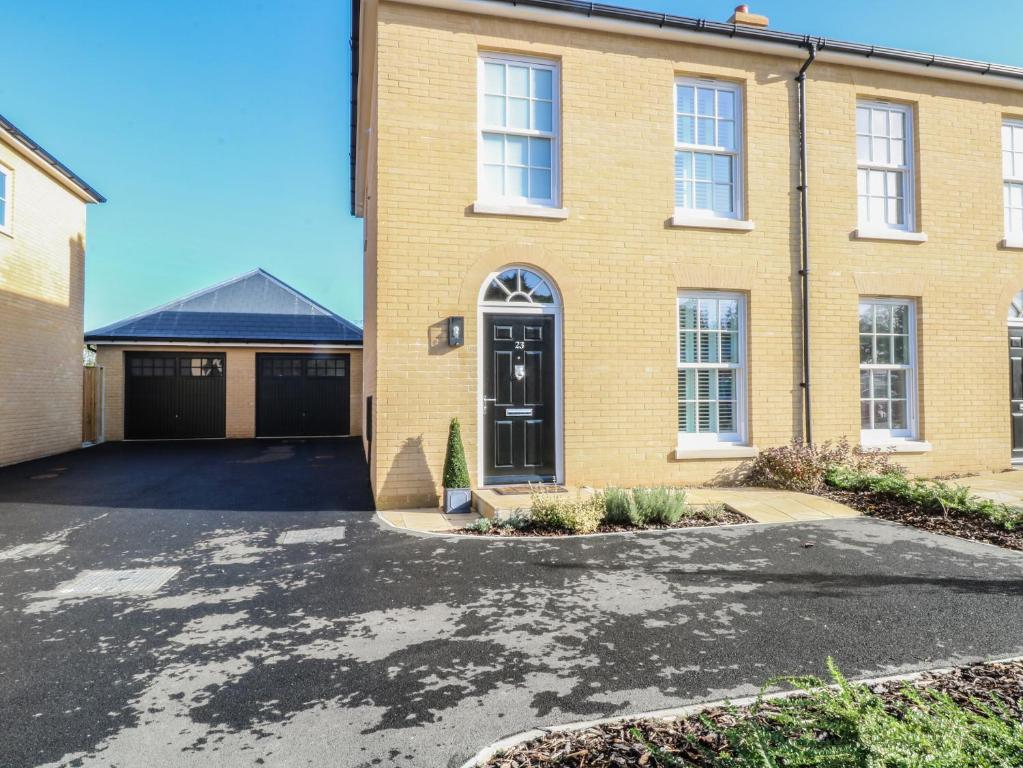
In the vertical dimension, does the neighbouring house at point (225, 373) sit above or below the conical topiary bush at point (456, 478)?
above

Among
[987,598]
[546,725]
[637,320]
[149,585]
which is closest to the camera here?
[546,725]

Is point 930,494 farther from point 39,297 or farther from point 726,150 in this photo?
point 39,297

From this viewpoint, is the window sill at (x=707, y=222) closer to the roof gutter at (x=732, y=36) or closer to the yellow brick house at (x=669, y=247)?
the yellow brick house at (x=669, y=247)

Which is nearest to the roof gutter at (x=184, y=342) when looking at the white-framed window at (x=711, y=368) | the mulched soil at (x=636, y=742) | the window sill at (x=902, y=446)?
the white-framed window at (x=711, y=368)

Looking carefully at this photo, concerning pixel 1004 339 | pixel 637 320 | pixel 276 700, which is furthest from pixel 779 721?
pixel 1004 339

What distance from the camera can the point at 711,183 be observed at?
8297 millimetres

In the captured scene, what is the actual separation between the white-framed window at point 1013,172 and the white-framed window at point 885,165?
6.31 ft

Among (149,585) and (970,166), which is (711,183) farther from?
(149,585)

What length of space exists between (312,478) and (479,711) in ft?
25.7

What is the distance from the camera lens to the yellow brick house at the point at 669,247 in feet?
23.7

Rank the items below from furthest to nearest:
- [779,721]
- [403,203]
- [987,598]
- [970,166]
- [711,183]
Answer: [970,166] → [711,183] → [403,203] → [987,598] → [779,721]

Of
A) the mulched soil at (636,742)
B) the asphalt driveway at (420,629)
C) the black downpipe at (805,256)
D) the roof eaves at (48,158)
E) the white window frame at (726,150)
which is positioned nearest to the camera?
the mulched soil at (636,742)

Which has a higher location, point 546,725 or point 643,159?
point 643,159

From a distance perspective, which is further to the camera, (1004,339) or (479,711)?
(1004,339)
